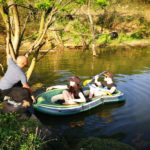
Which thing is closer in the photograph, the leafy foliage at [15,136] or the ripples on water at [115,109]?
the leafy foliage at [15,136]

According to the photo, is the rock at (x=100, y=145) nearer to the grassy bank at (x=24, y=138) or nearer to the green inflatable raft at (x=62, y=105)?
the grassy bank at (x=24, y=138)

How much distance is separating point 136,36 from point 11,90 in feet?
102

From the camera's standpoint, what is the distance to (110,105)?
15086mm

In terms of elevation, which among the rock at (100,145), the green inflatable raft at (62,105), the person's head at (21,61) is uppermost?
A: the person's head at (21,61)

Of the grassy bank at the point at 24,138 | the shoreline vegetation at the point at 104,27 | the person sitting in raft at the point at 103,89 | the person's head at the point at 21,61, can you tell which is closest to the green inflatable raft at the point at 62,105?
the person sitting in raft at the point at 103,89

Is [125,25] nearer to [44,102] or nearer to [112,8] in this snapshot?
[112,8]

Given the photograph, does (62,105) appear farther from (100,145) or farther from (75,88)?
(100,145)

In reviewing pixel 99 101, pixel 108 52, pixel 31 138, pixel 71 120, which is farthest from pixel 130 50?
pixel 31 138

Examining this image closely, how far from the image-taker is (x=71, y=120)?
42.3 ft

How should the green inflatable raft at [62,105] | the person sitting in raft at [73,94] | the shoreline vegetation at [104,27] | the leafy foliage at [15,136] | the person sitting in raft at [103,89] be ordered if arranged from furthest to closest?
the shoreline vegetation at [104,27]
the person sitting in raft at [103,89]
the person sitting in raft at [73,94]
the green inflatable raft at [62,105]
the leafy foliage at [15,136]

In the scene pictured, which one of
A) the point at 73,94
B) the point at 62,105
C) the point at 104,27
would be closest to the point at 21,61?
the point at 62,105

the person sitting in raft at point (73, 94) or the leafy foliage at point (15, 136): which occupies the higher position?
the leafy foliage at point (15, 136)

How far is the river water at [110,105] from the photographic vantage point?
11500mm

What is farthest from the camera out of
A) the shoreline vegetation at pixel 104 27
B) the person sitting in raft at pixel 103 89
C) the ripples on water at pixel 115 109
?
the shoreline vegetation at pixel 104 27
